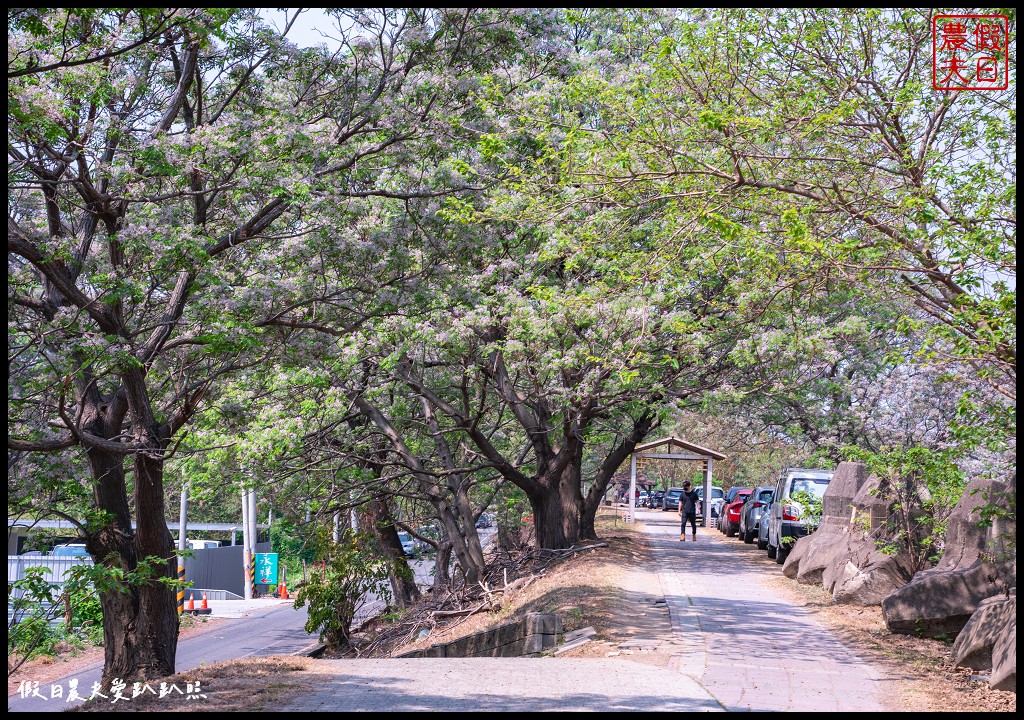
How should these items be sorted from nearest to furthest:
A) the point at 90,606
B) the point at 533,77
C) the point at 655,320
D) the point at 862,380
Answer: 1. the point at 90,606
2. the point at 655,320
3. the point at 533,77
4. the point at 862,380

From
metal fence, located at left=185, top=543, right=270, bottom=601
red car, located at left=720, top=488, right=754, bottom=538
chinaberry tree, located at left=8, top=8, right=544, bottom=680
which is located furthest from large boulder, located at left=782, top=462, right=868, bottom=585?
metal fence, located at left=185, top=543, right=270, bottom=601

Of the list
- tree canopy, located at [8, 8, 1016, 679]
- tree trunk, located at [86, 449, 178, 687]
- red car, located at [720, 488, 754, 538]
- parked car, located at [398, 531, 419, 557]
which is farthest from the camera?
red car, located at [720, 488, 754, 538]

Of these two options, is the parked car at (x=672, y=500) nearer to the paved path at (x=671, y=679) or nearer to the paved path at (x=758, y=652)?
the paved path at (x=758, y=652)

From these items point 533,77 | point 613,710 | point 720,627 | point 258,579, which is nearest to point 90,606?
point 613,710

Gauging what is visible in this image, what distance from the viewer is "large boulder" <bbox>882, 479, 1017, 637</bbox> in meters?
9.14

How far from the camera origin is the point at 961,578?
9805mm

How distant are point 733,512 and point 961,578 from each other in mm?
22143

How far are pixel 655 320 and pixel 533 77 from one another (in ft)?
15.3

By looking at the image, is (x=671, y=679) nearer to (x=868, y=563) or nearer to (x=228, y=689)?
(x=228, y=689)

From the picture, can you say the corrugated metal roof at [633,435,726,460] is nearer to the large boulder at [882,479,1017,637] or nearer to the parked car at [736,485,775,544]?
the parked car at [736,485,775,544]

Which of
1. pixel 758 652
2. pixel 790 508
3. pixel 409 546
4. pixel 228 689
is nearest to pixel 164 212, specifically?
pixel 228 689

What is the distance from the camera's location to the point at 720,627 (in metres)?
11.9

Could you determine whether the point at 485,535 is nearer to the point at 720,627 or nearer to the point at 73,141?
the point at 720,627

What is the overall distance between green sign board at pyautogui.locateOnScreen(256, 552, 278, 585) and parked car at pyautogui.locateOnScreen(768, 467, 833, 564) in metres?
23.5
